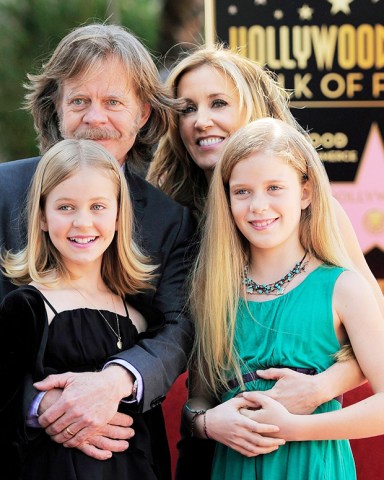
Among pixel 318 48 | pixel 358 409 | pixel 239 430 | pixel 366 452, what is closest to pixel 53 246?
pixel 239 430

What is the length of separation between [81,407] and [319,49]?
318 cm

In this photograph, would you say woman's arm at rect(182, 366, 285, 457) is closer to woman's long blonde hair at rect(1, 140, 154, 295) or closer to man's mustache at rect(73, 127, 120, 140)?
woman's long blonde hair at rect(1, 140, 154, 295)

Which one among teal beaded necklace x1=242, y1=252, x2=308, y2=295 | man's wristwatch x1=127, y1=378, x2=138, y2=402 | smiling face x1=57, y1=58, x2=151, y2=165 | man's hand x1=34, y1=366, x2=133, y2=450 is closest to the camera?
man's hand x1=34, y1=366, x2=133, y2=450

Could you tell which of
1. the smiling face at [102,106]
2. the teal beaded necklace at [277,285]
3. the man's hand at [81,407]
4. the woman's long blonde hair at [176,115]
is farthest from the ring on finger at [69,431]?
the woman's long blonde hair at [176,115]

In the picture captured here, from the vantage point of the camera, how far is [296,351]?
2486 mm

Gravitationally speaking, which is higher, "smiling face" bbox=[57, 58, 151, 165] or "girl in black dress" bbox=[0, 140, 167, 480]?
"smiling face" bbox=[57, 58, 151, 165]

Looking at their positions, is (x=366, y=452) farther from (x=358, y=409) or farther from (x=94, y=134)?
(x=94, y=134)

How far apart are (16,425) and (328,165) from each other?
3.21m

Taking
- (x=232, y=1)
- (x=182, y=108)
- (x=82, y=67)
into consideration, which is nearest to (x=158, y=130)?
(x=182, y=108)

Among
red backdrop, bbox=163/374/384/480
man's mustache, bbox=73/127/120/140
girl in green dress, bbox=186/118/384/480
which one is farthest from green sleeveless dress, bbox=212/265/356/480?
man's mustache, bbox=73/127/120/140

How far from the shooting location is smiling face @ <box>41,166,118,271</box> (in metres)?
2.48

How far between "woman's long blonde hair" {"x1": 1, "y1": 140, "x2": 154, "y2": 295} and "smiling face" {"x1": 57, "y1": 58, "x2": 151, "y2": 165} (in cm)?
29

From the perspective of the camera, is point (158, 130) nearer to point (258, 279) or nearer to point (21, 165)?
point (21, 165)

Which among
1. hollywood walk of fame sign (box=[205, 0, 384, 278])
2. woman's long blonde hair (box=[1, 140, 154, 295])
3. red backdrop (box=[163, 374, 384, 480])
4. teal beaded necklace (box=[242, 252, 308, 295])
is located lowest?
red backdrop (box=[163, 374, 384, 480])
